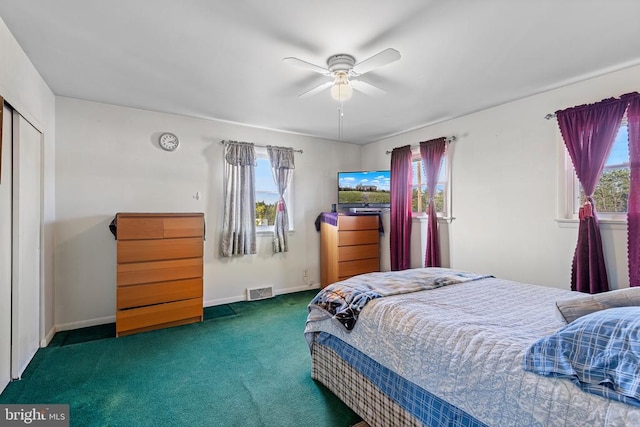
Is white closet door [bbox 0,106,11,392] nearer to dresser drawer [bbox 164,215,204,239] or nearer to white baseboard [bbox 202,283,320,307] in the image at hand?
dresser drawer [bbox 164,215,204,239]

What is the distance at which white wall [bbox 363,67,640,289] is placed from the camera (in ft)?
8.66

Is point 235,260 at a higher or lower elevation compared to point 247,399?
higher

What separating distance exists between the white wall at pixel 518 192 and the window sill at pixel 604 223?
1cm

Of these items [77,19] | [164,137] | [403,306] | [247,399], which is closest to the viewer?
[403,306]

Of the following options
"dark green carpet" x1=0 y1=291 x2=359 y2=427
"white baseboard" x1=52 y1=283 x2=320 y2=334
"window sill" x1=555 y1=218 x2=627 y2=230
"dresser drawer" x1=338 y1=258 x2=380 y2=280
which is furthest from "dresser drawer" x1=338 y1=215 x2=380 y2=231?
"window sill" x1=555 y1=218 x2=627 y2=230

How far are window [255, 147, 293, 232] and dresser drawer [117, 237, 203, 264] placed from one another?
1.12 meters

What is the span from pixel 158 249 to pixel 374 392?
2588 millimetres

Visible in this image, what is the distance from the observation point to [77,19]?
6.20 ft

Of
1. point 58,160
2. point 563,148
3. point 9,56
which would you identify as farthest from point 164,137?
point 563,148

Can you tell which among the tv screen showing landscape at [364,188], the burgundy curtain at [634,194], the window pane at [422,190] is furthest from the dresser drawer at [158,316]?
the burgundy curtain at [634,194]

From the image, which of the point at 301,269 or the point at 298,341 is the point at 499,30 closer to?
the point at 298,341

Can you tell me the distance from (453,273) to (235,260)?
2.79 m

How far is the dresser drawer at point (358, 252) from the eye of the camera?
14.4 feet

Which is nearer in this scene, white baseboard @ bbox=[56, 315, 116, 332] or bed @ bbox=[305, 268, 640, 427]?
bed @ bbox=[305, 268, 640, 427]
